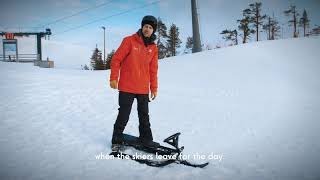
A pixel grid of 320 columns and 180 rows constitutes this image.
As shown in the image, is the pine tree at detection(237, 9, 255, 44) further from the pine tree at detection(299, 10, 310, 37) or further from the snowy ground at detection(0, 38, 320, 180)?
the snowy ground at detection(0, 38, 320, 180)

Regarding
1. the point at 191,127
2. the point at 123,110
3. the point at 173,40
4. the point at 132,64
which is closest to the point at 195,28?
the point at 191,127

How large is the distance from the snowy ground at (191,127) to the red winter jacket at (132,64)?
4.33ft

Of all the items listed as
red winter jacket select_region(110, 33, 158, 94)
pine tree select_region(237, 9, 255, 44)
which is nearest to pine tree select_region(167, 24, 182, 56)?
pine tree select_region(237, 9, 255, 44)

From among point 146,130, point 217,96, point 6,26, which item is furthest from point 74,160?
point 6,26

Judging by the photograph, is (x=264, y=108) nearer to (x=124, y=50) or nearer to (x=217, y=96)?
(x=217, y=96)

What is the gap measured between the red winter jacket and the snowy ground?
4.33ft

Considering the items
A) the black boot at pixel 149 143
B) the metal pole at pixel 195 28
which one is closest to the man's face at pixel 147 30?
the black boot at pixel 149 143

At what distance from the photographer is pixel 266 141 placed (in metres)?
6.23

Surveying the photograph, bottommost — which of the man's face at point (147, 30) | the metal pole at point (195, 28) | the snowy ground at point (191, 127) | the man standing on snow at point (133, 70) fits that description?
the snowy ground at point (191, 127)

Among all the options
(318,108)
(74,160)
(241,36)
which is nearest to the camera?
(74,160)

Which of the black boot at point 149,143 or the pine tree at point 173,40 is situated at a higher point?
the pine tree at point 173,40

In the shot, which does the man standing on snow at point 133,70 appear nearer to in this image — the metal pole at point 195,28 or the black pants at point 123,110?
the black pants at point 123,110

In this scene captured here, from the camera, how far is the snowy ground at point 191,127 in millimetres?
4504

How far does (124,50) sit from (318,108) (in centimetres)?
706
